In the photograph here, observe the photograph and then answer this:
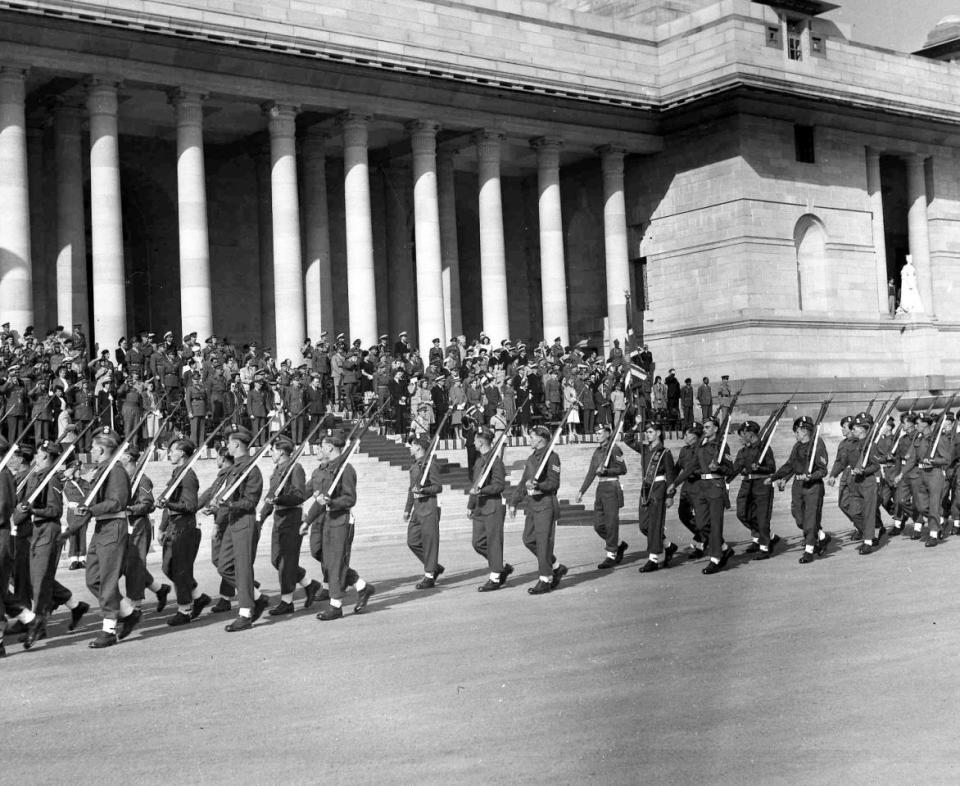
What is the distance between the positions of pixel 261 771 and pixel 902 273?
3919 centimetres

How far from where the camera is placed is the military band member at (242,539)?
13.4 meters

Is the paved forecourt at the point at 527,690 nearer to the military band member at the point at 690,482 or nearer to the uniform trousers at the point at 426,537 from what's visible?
the uniform trousers at the point at 426,537

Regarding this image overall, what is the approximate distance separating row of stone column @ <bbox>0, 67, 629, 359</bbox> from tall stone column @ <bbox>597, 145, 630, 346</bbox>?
42 millimetres

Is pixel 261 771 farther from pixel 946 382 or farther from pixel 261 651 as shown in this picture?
pixel 946 382

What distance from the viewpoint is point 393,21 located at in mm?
36656

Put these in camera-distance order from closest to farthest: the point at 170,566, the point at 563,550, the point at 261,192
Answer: the point at 170,566
the point at 563,550
the point at 261,192

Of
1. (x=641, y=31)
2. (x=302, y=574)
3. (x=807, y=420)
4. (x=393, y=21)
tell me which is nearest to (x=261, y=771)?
(x=302, y=574)

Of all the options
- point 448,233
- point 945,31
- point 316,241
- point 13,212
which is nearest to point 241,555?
point 13,212

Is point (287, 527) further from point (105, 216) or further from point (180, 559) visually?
point (105, 216)

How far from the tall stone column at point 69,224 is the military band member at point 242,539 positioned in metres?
21.1

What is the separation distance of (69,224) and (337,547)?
22067mm

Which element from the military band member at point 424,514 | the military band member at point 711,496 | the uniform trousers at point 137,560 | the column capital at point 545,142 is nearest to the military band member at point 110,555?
the uniform trousers at point 137,560

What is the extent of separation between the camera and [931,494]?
773 inches

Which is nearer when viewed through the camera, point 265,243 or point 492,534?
point 492,534
